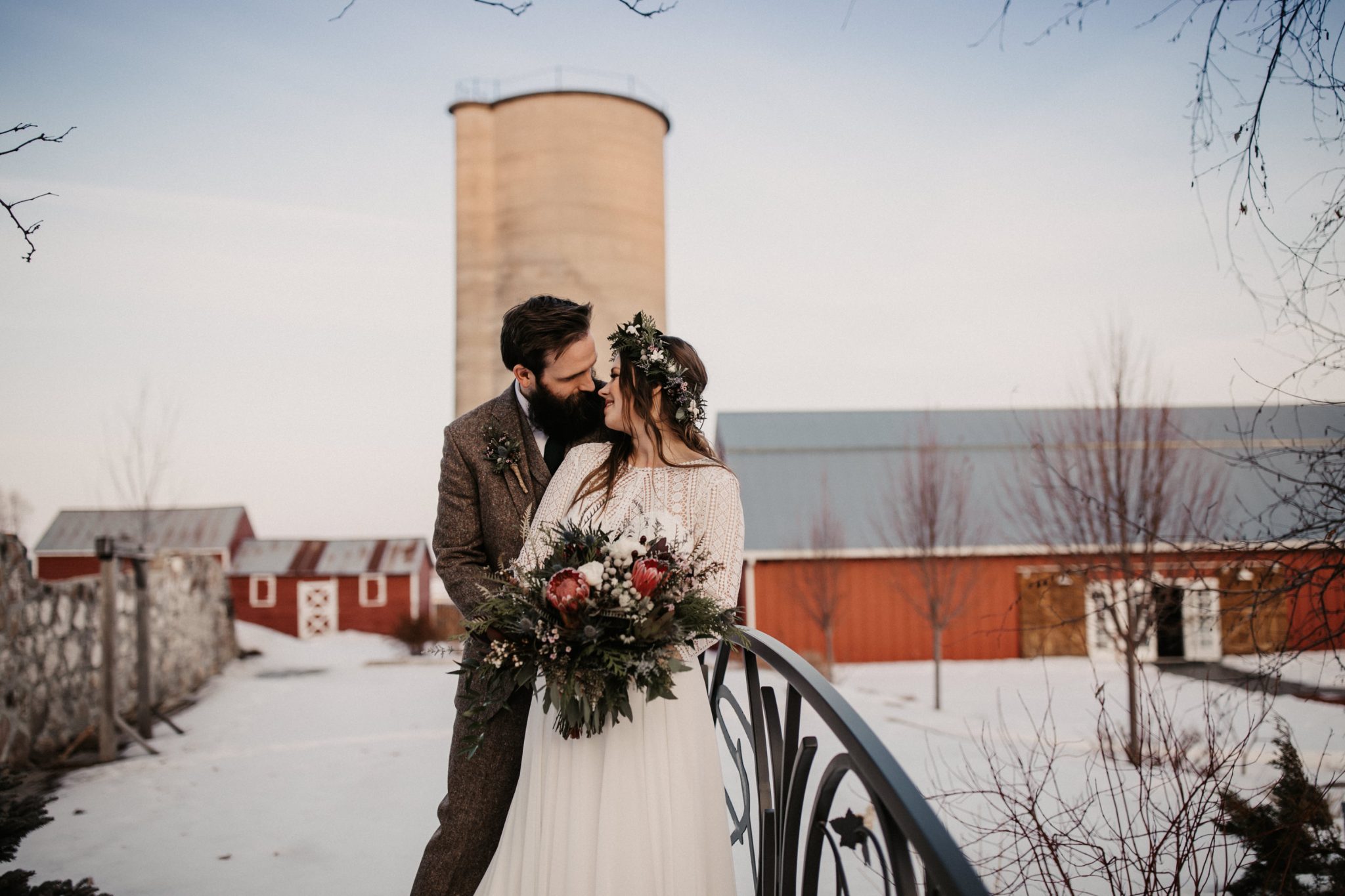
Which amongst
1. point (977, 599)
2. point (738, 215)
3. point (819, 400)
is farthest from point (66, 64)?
point (819, 400)

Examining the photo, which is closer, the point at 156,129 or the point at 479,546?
the point at 479,546

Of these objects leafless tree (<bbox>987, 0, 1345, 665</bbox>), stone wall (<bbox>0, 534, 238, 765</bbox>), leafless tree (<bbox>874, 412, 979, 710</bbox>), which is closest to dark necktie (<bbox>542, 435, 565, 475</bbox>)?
leafless tree (<bbox>987, 0, 1345, 665</bbox>)

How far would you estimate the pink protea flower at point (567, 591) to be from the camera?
2039 mm

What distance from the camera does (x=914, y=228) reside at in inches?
589

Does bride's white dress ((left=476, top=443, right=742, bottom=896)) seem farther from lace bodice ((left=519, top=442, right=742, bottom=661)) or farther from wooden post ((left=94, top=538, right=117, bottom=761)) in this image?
wooden post ((left=94, top=538, right=117, bottom=761))

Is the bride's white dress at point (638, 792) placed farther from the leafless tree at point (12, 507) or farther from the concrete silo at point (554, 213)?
the leafless tree at point (12, 507)

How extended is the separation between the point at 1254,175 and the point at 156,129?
730 cm

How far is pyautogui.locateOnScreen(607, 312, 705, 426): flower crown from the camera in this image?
8.70 ft

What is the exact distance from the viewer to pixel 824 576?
56.2 ft

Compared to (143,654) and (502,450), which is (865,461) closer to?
(143,654)

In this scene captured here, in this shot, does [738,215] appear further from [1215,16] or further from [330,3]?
[1215,16]

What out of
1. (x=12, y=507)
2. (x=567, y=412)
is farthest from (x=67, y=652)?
(x=12, y=507)

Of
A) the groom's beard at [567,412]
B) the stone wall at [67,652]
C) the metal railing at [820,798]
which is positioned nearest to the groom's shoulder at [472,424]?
the groom's beard at [567,412]

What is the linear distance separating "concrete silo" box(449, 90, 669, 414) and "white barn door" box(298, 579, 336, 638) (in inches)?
440
